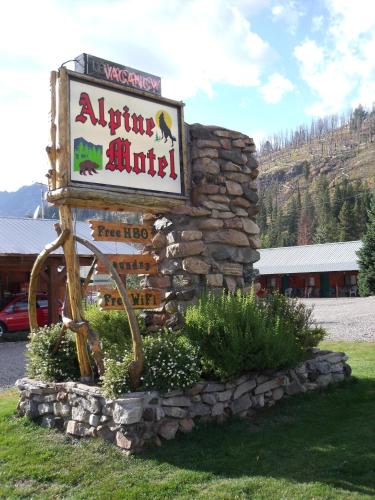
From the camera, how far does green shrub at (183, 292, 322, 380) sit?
5.68 metres

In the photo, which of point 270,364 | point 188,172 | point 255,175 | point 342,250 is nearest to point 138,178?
point 188,172

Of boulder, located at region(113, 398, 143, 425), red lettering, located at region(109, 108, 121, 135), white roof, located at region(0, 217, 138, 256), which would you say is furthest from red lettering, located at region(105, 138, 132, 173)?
white roof, located at region(0, 217, 138, 256)

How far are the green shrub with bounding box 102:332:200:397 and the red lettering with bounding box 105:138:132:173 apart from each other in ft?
7.22

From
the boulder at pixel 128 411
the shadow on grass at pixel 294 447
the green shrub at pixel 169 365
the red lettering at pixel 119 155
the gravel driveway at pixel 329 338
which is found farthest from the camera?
the gravel driveway at pixel 329 338

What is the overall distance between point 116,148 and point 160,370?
2.73 m

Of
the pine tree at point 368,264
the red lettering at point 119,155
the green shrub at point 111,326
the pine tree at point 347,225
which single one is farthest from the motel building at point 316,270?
the red lettering at point 119,155

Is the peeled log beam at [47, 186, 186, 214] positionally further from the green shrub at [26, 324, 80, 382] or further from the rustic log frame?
the green shrub at [26, 324, 80, 382]

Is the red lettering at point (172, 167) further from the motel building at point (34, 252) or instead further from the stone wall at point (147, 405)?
the motel building at point (34, 252)

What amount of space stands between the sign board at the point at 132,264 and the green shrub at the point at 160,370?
125 centimetres

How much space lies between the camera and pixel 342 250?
45.1 meters

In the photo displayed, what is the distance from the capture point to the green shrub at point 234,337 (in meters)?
5.68

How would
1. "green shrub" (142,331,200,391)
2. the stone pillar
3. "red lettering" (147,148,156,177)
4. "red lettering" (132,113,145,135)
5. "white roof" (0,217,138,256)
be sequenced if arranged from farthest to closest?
"white roof" (0,217,138,256)
the stone pillar
"red lettering" (147,148,156,177)
"red lettering" (132,113,145,135)
"green shrub" (142,331,200,391)

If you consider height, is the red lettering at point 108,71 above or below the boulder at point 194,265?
above

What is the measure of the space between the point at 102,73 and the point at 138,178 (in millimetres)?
1322
